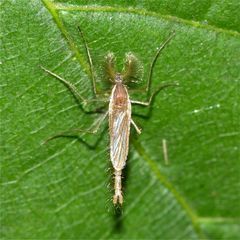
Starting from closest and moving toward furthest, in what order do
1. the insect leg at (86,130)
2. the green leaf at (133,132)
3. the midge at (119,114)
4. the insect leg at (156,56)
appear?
1. the green leaf at (133,132)
2. the insect leg at (156,56)
3. the midge at (119,114)
4. the insect leg at (86,130)

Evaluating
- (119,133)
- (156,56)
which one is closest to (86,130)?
(119,133)

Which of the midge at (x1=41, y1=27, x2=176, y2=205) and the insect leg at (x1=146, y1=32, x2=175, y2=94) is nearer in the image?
the insect leg at (x1=146, y1=32, x2=175, y2=94)

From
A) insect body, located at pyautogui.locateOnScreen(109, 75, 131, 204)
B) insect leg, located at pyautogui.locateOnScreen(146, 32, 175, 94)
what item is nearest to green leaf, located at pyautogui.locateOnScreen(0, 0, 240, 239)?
insect leg, located at pyautogui.locateOnScreen(146, 32, 175, 94)

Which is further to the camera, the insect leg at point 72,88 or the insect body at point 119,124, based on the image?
the insect body at point 119,124

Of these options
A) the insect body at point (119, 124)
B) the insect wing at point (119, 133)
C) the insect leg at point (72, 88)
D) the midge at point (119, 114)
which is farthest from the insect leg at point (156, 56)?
the insect leg at point (72, 88)

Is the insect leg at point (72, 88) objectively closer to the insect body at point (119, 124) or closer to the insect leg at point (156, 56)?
the insect body at point (119, 124)

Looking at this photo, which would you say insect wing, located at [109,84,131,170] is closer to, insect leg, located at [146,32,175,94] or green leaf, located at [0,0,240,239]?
green leaf, located at [0,0,240,239]

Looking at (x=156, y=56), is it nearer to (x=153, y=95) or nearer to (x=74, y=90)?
(x=153, y=95)

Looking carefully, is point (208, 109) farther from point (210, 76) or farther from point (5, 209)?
point (5, 209)

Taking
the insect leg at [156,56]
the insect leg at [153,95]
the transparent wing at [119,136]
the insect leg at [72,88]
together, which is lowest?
the transparent wing at [119,136]
